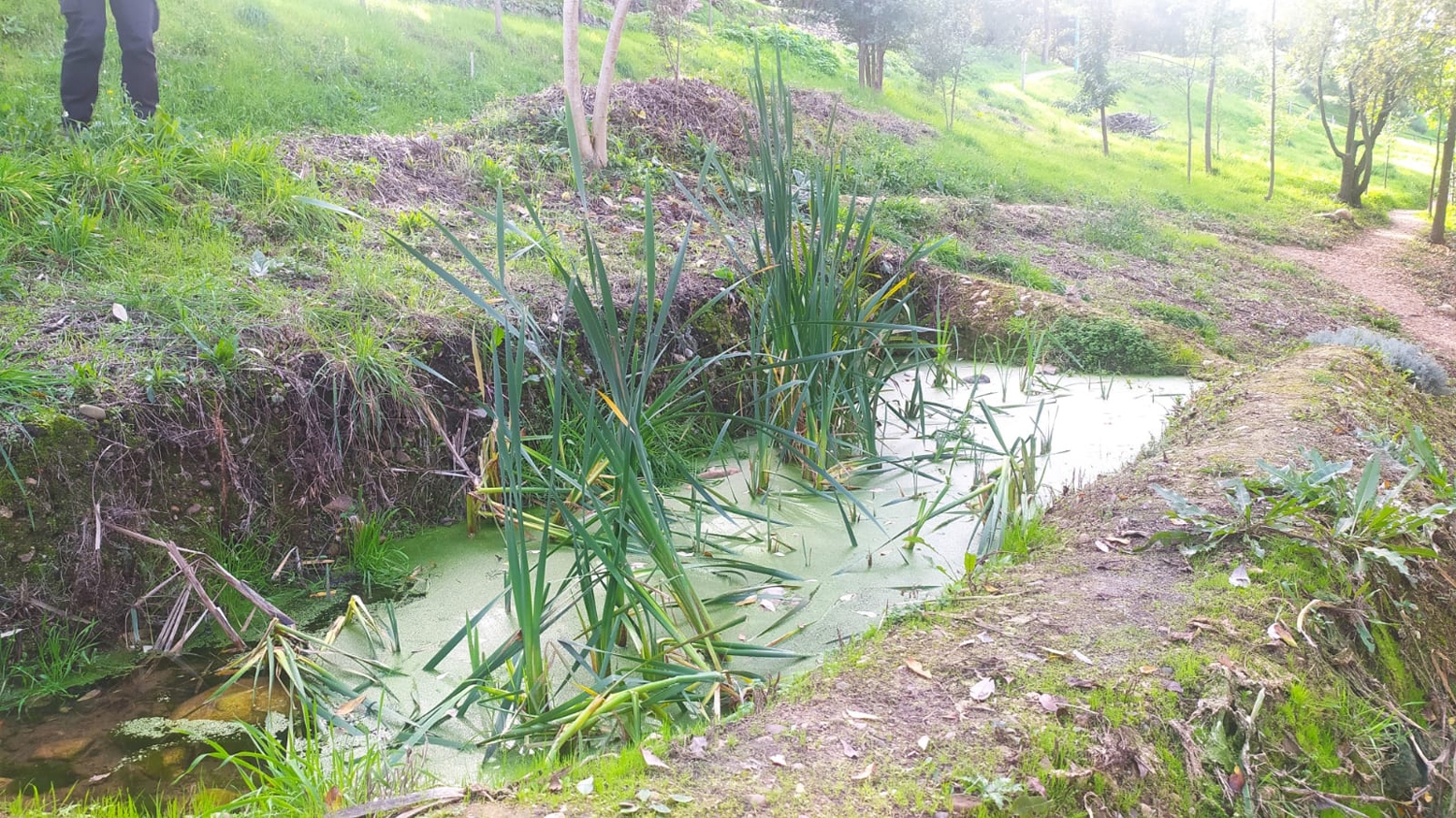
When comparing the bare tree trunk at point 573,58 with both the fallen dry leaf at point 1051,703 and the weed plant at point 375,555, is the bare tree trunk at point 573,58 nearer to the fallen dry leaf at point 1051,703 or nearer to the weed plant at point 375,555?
the weed plant at point 375,555

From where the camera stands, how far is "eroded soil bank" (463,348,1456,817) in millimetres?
1522

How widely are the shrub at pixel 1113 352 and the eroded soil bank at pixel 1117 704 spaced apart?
2447 mm

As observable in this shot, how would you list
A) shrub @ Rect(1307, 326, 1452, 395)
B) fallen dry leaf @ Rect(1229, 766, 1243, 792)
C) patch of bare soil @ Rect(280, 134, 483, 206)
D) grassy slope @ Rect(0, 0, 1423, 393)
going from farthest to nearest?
patch of bare soil @ Rect(280, 134, 483, 206)
shrub @ Rect(1307, 326, 1452, 395)
grassy slope @ Rect(0, 0, 1423, 393)
fallen dry leaf @ Rect(1229, 766, 1243, 792)

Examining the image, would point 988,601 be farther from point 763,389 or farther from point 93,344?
point 93,344

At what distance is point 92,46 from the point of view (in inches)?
167

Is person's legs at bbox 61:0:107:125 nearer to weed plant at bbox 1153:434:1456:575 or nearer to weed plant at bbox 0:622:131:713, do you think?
weed plant at bbox 0:622:131:713

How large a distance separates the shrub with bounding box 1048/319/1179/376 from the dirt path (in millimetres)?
2965

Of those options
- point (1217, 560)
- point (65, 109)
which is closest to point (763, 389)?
point (1217, 560)

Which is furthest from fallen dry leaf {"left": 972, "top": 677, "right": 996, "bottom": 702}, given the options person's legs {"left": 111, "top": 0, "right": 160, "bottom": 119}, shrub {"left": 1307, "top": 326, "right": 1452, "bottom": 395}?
person's legs {"left": 111, "top": 0, "right": 160, "bottom": 119}

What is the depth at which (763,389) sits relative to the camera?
11.0 feet

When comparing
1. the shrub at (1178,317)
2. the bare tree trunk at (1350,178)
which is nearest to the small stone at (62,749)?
the shrub at (1178,317)

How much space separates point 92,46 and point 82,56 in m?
0.07

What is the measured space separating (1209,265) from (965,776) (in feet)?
25.8

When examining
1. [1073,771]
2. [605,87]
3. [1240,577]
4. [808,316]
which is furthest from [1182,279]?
[1073,771]
